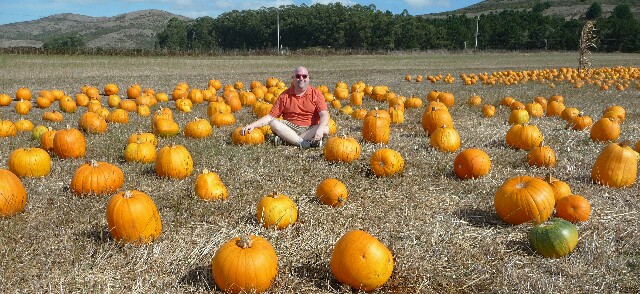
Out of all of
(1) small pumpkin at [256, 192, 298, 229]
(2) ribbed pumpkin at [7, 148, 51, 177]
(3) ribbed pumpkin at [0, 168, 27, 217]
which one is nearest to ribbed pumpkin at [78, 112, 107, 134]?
(2) ribbed pumpkin at [7, 148, 51, 177]

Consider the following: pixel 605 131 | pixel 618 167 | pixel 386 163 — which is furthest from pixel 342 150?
pixel 605 131

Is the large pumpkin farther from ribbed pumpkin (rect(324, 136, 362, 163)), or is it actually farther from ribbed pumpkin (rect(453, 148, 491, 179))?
ribbed pumpkin (rect(324, 136, 362, 163))

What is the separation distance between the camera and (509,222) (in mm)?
4578

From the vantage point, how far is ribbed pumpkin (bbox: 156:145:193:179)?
582cm

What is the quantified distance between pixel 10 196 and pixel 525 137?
21.2 ft

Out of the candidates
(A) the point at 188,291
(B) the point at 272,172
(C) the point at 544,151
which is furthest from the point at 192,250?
(C) the point at 544,151

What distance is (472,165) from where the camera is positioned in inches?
229

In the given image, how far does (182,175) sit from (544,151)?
4.49 metres

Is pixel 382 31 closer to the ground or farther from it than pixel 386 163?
farther from it

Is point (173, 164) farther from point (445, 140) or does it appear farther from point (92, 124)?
point (445, 140)

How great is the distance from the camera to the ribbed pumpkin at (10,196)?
4.50 m

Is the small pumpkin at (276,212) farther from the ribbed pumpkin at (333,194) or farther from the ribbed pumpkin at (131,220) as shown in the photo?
the ribbed pumpkin at (131,220)

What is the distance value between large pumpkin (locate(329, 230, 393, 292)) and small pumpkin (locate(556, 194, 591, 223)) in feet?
6.64

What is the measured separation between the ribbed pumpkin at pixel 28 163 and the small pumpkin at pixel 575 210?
5.55 m
